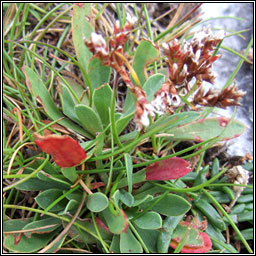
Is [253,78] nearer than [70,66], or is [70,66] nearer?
[70,66]

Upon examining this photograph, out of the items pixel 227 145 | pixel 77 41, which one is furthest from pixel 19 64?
pixel 227 145

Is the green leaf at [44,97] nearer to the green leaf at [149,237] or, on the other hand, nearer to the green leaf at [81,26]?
the green leaf at [81,26]

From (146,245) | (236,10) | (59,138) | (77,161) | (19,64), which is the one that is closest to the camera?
(59,138)

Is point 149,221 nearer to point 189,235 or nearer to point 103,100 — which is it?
point 189,235

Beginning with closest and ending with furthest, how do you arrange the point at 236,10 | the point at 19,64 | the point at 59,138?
the point at 59,138 → the point at 19,64 → the point at 236,10

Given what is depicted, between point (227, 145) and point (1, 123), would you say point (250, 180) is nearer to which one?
point (227, 145)

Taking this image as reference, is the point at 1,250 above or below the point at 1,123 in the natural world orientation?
below

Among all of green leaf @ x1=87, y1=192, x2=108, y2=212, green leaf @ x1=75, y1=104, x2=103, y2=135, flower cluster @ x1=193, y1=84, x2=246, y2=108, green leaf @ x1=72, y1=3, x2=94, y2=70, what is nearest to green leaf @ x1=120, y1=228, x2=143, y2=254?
green leaf @ x1=87, y1=192, x2=108, y2=212

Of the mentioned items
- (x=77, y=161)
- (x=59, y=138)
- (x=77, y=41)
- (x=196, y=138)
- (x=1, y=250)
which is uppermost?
(x=77, y=41)
